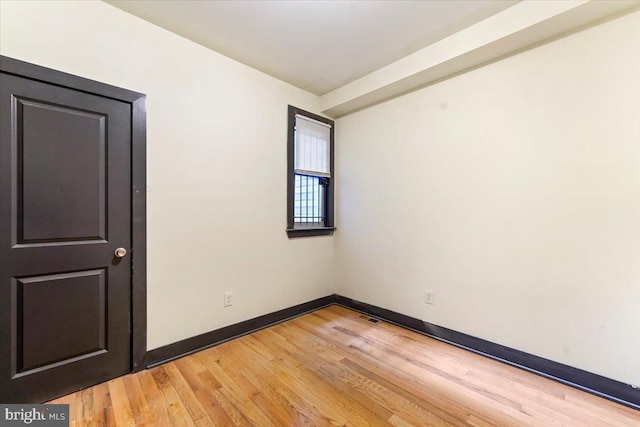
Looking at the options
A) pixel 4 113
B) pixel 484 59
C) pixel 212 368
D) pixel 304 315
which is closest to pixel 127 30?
pixel 4 113

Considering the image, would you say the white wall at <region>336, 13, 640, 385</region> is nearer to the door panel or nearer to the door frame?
the door frame

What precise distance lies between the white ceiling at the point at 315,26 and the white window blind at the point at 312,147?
70 cm

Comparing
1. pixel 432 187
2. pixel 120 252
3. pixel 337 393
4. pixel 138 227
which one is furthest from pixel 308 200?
pixel 337 393

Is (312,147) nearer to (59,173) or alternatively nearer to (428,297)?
(428,297)

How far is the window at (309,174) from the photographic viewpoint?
306 centimetres

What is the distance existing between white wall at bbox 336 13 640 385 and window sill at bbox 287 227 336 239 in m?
0.72

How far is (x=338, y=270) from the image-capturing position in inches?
138

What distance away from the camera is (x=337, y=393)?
1776mm

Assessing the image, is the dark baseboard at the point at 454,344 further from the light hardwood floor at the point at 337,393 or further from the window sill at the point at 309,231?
the window sill at the point at 309,231

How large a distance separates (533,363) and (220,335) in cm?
255

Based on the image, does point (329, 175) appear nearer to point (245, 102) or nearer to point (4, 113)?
point (245, 102)

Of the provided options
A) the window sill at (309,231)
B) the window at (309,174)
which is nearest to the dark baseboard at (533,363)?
the window sill at (309,231)

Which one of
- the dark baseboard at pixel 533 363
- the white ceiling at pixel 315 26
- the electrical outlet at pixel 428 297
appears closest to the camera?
the dark baseboard at pixel 533 363

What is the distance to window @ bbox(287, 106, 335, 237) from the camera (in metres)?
3.06
